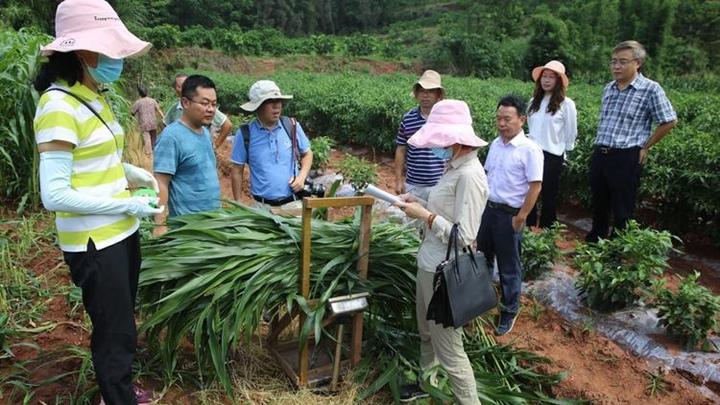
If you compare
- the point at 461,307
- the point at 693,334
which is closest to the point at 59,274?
the point at 461,307

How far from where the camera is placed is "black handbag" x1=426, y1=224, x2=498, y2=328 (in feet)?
7.73

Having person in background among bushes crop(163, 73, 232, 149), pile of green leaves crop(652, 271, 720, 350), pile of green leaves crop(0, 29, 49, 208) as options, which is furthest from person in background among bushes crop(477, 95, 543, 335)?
pile of green leaves crop(0, 29, 49, 208)

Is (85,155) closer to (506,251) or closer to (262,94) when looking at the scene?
(262,94)

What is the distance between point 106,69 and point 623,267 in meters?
3.32

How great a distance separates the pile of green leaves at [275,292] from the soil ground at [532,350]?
139 millimetres

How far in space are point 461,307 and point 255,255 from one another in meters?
1.05

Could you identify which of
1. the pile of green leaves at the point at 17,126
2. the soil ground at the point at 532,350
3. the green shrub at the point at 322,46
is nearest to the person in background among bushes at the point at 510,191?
the soil ground at the point at 532,350

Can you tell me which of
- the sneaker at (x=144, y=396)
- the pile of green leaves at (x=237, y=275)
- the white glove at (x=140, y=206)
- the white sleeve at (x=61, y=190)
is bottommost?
the sneaker at (x=144, y=396)

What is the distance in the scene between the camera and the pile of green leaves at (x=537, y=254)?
4.10m

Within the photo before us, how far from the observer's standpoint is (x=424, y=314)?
2713mm

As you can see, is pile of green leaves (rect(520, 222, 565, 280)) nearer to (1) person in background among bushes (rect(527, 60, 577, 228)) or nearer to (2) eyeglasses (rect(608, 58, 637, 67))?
(1) person in background among bushes (rect(527, 60, 577, 228))

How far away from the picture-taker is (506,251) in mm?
3424

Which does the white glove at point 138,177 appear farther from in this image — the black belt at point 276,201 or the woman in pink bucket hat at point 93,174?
the black belt at point 276,201

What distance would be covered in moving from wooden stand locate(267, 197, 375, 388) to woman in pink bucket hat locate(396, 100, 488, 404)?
0.28m
